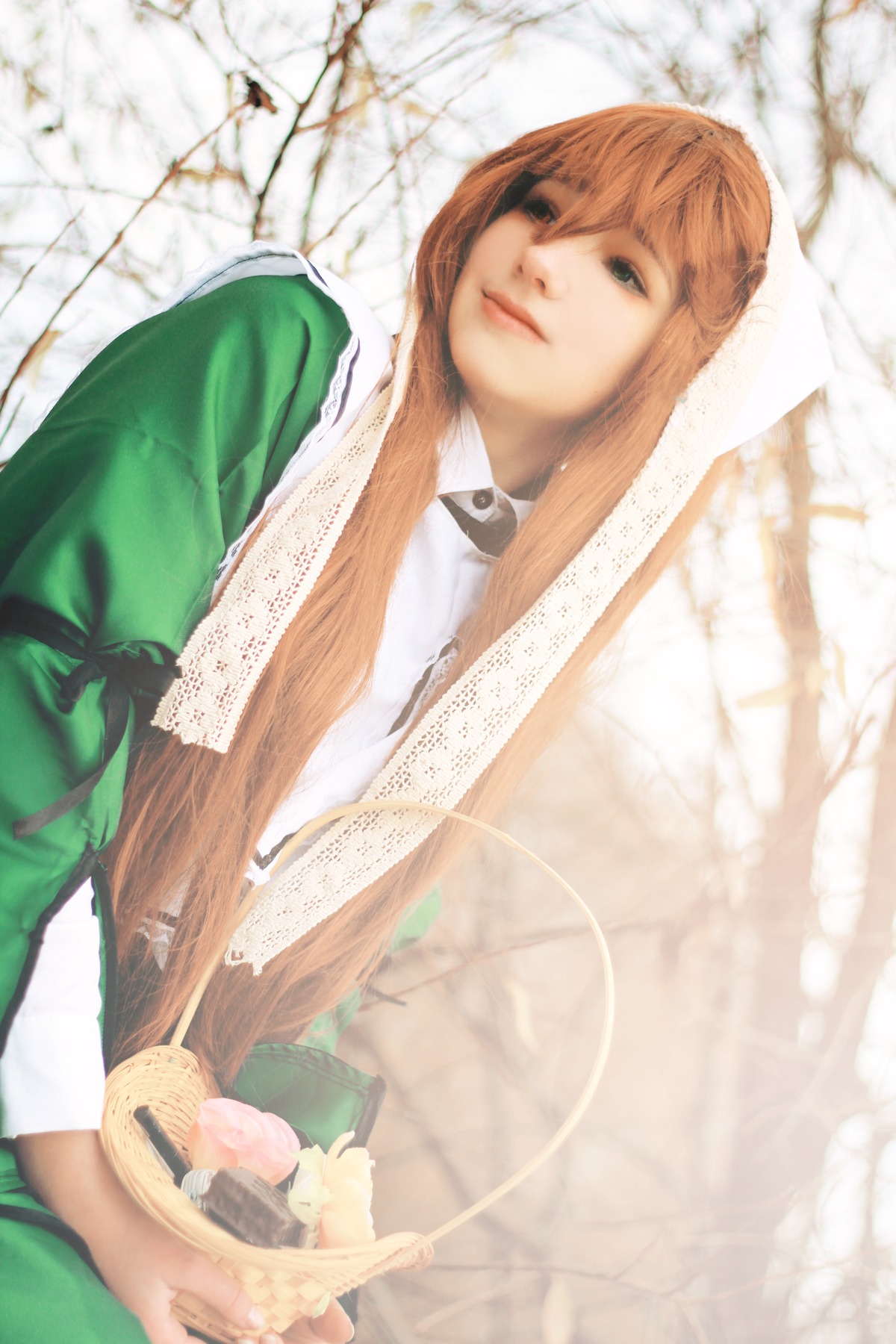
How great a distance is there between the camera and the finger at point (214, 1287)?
2.20 ft

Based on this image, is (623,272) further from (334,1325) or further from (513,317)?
(334,1325)

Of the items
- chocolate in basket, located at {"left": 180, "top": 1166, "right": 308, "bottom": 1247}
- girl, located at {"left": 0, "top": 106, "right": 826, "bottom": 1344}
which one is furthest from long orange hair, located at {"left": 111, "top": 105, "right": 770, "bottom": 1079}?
chocolate in basket, located at {"left": 180, "top": 1166, "right": 308, "bottom": 1247}

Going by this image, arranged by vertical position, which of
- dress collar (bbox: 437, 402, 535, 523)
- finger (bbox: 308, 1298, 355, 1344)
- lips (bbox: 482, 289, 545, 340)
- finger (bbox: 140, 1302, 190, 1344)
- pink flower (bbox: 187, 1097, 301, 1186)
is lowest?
finger (bbox: 308, 1298, 355, 1344)

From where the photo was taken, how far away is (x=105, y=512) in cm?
63

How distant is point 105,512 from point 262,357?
0.56 feet

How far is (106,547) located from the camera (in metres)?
0.63

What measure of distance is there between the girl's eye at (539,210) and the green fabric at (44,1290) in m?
0.86

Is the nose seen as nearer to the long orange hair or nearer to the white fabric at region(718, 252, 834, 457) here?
the long orange hair

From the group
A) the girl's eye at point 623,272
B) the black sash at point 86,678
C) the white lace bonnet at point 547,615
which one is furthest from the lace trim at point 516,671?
the black sash at point 86,678

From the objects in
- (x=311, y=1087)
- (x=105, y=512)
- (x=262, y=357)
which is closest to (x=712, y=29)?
(x=262, y=357)

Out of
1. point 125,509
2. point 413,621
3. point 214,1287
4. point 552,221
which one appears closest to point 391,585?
point 413,621

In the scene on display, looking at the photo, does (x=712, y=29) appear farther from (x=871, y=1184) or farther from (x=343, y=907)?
(x=871, y=1184)

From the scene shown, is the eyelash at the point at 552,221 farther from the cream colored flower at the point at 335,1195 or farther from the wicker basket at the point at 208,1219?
the cream colored flower at the point at 335,1195

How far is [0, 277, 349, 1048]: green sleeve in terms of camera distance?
24.9 inches
